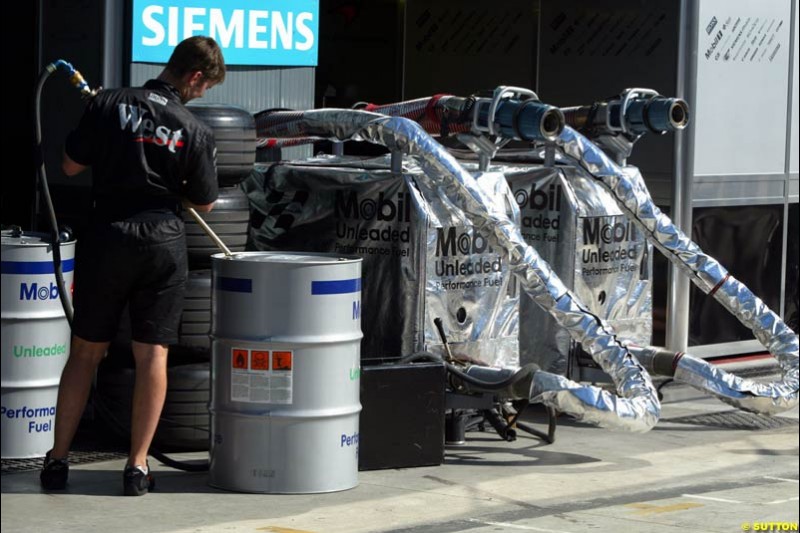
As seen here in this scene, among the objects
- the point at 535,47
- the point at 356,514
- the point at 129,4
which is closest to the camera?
the point at 356,514

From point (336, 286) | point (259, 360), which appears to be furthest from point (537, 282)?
point (259, 360)

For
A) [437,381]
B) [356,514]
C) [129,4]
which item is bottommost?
[356,514]

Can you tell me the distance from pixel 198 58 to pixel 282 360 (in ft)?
4.37

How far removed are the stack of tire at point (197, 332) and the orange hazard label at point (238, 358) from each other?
2.70 feet

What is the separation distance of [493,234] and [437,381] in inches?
30.7

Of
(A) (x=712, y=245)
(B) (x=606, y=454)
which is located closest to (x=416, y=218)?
(B) (x=606, y=454)

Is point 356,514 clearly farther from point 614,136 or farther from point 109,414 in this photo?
point 614,136

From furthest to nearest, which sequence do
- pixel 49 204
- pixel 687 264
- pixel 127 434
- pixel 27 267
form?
pixel 687 264, pixel 127 434, pixel 27 267, pixel 49 204

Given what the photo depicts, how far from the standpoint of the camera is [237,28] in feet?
27.2

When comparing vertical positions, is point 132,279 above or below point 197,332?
above

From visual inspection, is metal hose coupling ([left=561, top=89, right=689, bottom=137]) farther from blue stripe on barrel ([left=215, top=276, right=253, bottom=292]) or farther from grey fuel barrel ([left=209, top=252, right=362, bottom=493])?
blue stripe on barrel ([left=215, top=276, right=253, bottom=292])

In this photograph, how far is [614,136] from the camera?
345 inches

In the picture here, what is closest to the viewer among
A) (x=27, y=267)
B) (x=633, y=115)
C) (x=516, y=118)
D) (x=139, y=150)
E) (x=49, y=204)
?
→ (x=139, y=150)

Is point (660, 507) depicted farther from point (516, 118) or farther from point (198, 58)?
point (198, 58)
